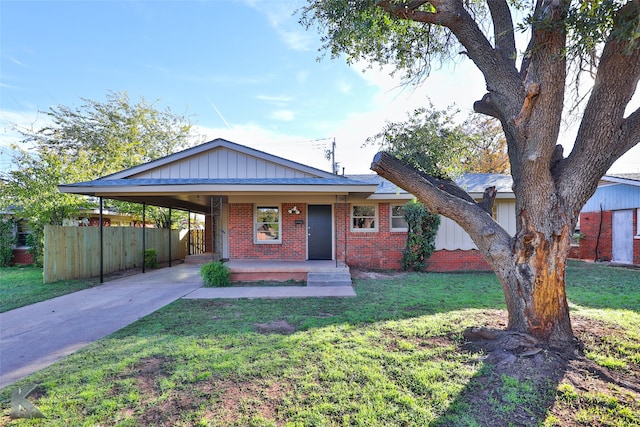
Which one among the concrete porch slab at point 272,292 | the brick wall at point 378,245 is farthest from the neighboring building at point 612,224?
the concrete porch slab at point 272,292

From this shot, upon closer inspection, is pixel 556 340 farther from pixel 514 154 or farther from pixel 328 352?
pixel 328 352

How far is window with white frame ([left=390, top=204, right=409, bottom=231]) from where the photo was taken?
10281mm

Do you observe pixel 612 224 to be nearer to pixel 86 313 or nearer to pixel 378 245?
pixel 378 245

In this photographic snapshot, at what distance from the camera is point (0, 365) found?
3.34m

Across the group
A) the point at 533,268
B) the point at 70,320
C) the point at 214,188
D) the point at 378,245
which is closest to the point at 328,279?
the point at 378,245

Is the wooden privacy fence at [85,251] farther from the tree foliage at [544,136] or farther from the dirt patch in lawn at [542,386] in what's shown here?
the dirt patch in lawn at [542,386]

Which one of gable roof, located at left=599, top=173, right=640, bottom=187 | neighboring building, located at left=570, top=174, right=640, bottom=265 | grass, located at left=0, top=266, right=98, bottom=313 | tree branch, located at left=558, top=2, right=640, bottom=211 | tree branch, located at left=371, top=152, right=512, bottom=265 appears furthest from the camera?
neighboring building, located at left=570, top=174, right=640, bottom=265

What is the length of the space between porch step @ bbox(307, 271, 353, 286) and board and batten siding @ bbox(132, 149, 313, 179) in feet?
9.63

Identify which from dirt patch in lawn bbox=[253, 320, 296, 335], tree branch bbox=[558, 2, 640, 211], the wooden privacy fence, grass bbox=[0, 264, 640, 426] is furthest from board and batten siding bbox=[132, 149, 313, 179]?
tree branch bbox=[558, 2, 640, 211]

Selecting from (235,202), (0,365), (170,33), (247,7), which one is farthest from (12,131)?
(0,365)

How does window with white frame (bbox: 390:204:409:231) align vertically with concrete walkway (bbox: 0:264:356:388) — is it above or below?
above

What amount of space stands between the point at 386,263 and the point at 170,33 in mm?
9752

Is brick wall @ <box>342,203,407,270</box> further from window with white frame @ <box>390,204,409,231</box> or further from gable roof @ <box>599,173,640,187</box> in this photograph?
gable roof @ <box>599,173,640,187</box>

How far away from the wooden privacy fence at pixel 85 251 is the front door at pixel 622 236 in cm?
1869
